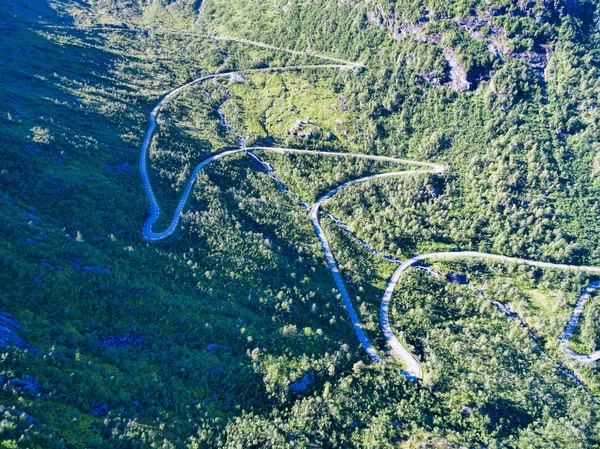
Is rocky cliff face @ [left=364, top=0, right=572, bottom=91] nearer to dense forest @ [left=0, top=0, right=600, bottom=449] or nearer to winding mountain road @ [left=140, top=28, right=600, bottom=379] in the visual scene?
dense forest @ [left=0, top=0, right=600, bottom=449]

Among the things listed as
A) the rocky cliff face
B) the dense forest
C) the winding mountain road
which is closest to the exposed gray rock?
the rocky cliff face

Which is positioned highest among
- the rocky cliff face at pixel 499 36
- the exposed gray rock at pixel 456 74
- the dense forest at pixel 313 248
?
the rocky cliff face at pixel 499 36

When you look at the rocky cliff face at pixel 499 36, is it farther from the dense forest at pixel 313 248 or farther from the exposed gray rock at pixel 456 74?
the dense forest at pixel 313 248

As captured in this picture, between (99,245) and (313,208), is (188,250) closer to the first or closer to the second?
(99,245)

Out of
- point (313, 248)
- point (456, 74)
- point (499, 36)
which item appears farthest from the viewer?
point (456, 74)

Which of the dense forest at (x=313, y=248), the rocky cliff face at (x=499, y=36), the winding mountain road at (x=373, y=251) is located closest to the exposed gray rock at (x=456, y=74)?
the rocky cliff face at (x=499, y=36)

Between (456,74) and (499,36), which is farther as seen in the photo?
(456,74)

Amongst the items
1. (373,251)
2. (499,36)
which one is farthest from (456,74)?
(373,251)

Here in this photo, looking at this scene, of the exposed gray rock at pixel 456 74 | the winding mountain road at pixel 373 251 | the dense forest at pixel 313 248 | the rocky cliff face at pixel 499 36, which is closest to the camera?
the dense forest at pixel 313 248

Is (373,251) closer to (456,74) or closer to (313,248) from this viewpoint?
(313,248)
